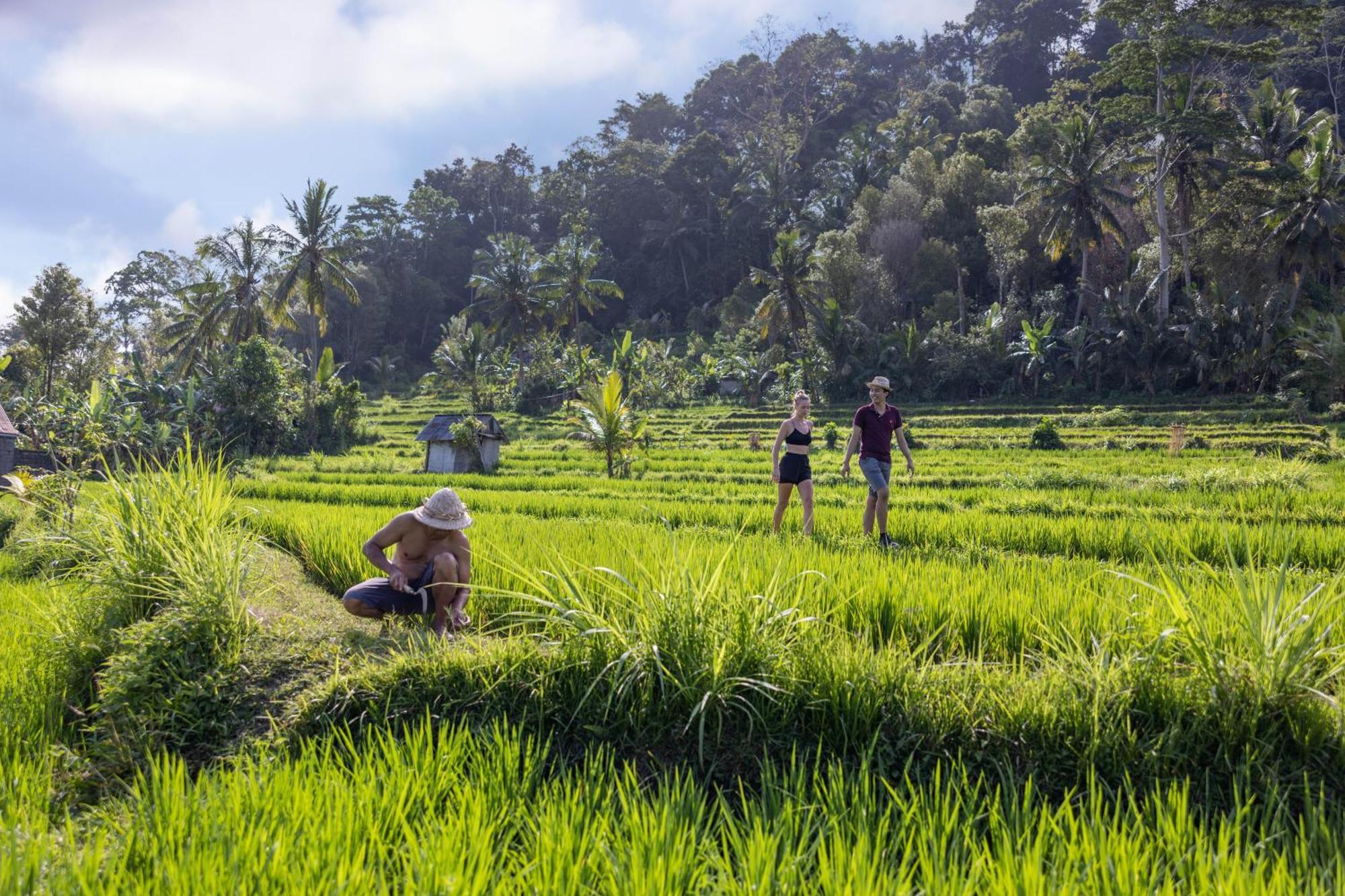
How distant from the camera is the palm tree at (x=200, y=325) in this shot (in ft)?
91.6

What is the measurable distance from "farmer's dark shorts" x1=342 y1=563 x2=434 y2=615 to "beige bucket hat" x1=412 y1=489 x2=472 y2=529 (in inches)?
12.3

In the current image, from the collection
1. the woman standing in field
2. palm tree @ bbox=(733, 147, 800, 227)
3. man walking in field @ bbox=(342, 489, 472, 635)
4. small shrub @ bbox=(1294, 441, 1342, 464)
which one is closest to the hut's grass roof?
the woman standing in field

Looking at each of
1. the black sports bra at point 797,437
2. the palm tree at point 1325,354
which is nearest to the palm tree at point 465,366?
the black sports bra at point 797,437

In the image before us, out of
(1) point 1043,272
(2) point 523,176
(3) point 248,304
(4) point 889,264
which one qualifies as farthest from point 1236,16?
(2) point 523,176

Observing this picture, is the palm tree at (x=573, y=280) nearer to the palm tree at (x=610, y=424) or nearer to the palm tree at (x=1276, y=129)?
the palm tree at (x=610, y=424)

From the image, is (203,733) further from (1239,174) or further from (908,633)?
(1239,174)

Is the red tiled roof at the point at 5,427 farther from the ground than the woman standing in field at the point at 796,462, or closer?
farther from the ground

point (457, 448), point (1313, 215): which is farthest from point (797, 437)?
point (1313, 215)

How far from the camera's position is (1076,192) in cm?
2783

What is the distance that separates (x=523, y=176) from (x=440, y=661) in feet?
190

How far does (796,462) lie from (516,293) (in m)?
29.8

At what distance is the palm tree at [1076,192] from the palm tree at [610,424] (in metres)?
19.8

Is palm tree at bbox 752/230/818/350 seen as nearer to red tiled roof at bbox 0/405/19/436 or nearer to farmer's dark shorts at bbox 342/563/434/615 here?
red tiled roof at bbox 0/405/19/436

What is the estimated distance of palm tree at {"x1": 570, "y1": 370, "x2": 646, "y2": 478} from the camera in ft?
49.9
